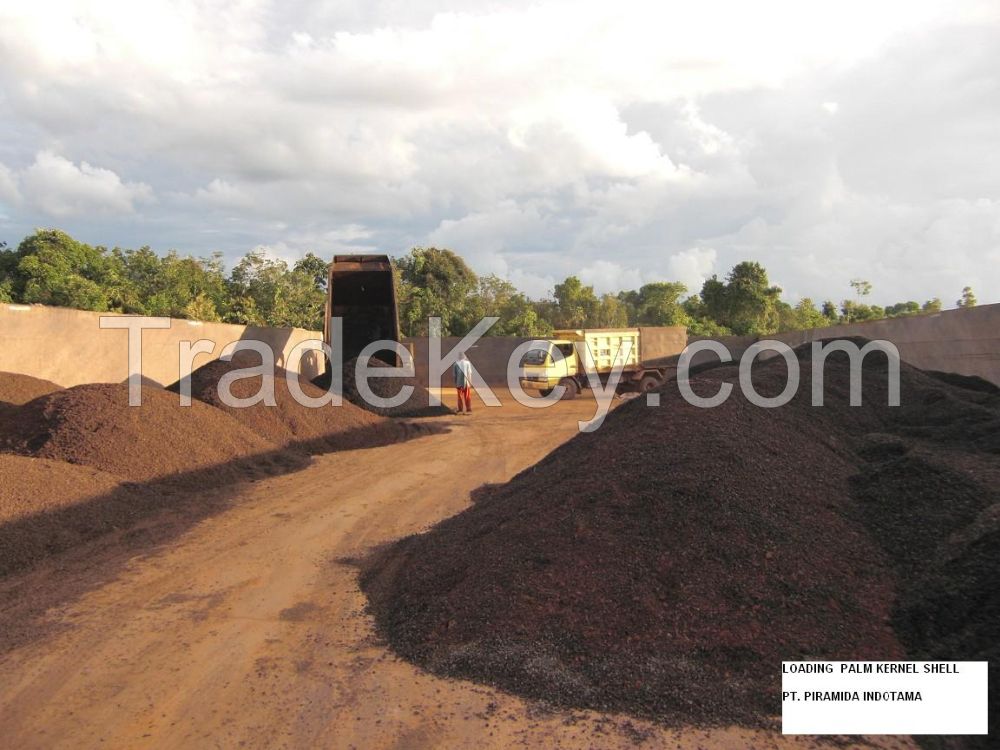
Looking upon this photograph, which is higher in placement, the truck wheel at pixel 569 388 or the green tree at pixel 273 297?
the green tree at pixel 273 297

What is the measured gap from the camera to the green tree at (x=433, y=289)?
3030 cm

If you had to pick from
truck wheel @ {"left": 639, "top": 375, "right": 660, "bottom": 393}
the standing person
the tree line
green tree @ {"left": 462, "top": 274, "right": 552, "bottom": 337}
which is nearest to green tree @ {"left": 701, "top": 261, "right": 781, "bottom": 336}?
the tree line

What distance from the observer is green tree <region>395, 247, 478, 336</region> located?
30297mm

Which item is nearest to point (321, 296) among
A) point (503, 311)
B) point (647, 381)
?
point (503, 311)

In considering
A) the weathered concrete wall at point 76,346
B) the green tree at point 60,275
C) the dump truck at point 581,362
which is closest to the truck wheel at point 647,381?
the dump truck at point 581,362

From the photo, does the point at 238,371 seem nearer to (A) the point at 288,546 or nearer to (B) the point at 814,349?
(A) the point at 288,546

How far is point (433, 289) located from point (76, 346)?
2167cm

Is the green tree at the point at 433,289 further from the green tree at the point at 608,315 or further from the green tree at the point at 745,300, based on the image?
the green tree at the point at 745,300

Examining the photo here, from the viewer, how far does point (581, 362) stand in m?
18.7

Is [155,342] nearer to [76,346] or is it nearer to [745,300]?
[76,346]

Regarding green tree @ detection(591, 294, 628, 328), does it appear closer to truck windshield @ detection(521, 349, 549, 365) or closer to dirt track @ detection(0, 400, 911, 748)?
truck windshield @ detection(521, 349, 549, 365)

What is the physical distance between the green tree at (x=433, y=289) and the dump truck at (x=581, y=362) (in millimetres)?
11637

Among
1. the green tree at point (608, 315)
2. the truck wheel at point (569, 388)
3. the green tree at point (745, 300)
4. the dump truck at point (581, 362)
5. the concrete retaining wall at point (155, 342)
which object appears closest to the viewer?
the concrete retaining wall at point (155, 342)

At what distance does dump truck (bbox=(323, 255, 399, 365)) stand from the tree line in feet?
21.7
